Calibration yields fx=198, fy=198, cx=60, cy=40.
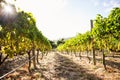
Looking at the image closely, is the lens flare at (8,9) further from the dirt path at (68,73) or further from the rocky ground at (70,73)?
the dirt path at (68,73)

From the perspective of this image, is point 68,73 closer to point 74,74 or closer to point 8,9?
point 74,74

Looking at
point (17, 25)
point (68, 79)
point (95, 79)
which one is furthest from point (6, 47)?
point (95, 79)

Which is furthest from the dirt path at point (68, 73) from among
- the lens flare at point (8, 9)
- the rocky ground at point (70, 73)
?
the lens flare at point (8, 9)

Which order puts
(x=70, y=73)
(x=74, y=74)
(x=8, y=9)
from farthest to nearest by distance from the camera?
(x=70, y=73)
(x=74, y=74)
(x=8, y=9)

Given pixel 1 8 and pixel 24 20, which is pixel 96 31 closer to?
pixel 24 20

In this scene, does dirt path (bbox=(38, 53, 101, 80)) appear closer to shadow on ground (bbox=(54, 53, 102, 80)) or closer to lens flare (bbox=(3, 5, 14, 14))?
shadow on ground (bbox=(54, 53, 102, 80))

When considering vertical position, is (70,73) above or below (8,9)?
below

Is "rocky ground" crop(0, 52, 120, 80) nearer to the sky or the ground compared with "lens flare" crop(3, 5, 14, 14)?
nearer to the ground

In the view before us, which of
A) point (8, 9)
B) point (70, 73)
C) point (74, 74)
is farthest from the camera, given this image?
point (70, 73)

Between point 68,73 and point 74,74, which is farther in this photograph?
point 68,73

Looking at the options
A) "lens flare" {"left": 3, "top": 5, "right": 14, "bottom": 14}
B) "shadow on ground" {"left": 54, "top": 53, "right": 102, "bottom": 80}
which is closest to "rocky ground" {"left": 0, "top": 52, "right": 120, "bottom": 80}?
"shadow on ground" {"left": 54, "top": 53, "right": 102, "bottom": 80}

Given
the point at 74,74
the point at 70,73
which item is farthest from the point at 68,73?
the point at 74,74

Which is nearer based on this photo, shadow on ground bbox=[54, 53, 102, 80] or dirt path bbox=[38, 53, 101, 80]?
shadow on ground bbox=[54, 53, 102, 80]

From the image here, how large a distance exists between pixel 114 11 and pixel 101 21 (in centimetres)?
225
